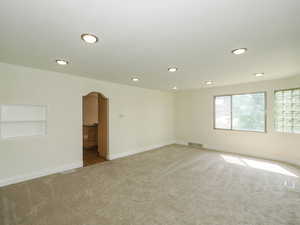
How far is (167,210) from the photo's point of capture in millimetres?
2105

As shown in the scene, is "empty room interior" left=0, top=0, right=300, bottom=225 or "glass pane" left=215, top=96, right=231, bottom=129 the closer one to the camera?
"empty room interior" left=0, top=0, right=300, bottom=225

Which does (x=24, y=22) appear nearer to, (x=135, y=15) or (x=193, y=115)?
(x=135, y=15)

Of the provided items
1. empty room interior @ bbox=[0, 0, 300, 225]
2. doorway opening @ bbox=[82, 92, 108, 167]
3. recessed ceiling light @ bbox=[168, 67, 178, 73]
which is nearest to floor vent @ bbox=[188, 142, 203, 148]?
empty room interior @ bbox=[0, 0, 300, 225]

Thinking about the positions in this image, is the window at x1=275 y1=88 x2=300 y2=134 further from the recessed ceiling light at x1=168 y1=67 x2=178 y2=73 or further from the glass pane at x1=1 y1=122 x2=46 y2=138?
the glass pane at x1=1 y1=122 x2=46 y2=138

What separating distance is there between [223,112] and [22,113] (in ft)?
19.6

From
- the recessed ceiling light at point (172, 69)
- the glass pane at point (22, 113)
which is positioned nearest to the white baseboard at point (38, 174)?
the glass pane at point (22, 113)

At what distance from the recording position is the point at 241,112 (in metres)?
5.03

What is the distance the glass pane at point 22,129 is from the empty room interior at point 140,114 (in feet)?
0.07

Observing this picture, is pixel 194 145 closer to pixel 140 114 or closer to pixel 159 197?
pixel 140 114

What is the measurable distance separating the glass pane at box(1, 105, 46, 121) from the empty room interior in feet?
0.07

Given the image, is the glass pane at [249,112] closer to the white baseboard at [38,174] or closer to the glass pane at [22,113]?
the white baseboard at [38,174]

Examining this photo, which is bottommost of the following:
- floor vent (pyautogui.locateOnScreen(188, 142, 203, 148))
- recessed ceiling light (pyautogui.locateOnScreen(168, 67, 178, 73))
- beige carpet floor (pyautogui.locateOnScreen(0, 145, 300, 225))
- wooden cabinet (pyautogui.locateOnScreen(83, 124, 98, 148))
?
beige carpet floor (pyautogui.locateOnScreen(0, 145, 300, 225))

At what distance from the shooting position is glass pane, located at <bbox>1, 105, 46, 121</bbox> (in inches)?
116

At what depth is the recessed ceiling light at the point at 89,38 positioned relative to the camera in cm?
178
